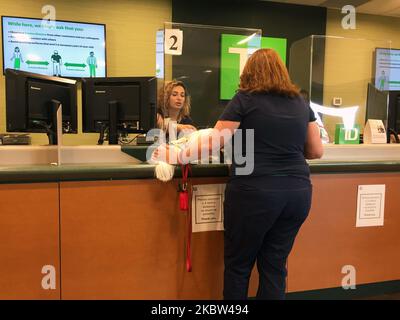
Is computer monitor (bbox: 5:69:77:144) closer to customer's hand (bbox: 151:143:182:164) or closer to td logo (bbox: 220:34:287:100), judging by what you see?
customer's hand (bbox: 151:143:182:164)

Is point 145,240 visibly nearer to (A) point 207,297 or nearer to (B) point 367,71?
(A) point 207,297

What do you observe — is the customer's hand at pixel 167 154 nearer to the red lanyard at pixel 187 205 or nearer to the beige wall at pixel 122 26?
the red lanyard at pixel 187 205

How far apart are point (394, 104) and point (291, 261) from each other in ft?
5.02

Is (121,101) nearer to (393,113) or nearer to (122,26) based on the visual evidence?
(393,113)

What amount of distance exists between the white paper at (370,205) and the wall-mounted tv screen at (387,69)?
3700 mm

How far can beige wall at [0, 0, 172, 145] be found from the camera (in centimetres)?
400

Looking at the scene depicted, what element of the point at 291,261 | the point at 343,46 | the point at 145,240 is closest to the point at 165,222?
the point at 145,240

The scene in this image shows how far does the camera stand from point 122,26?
4203 millimetres

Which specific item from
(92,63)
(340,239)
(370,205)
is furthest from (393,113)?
(92,63)

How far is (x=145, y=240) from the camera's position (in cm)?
166

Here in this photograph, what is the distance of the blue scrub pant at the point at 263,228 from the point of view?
1387 millimetres

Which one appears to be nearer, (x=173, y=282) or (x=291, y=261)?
(x=173, y=282)

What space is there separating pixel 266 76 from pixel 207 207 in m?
0.67

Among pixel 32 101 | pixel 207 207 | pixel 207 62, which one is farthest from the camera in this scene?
pixel 207 62
